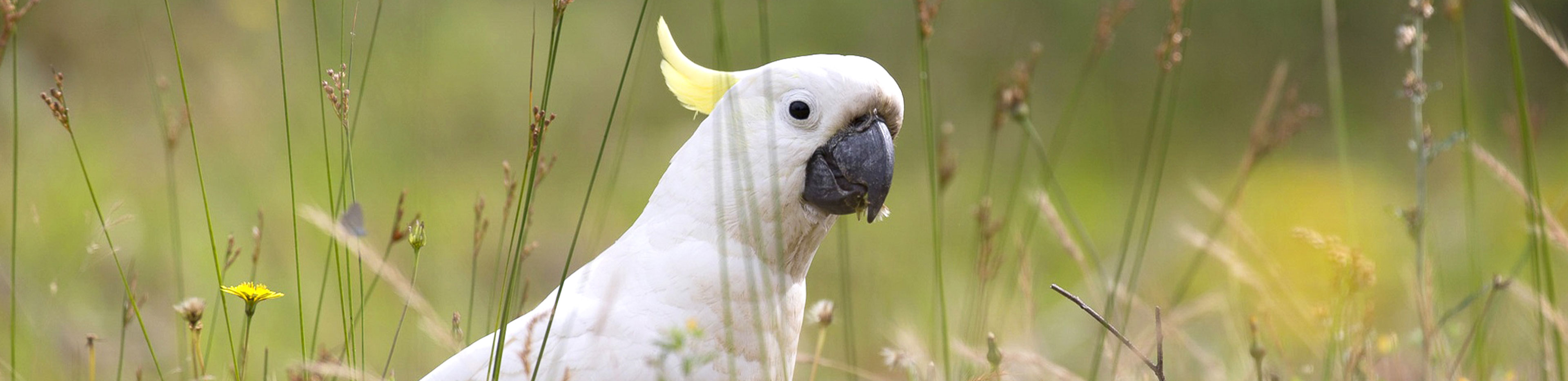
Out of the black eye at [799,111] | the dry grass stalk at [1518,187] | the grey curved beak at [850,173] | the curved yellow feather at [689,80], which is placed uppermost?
the curved yellow feather at [689,80]

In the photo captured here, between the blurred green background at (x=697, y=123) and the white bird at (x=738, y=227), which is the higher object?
the blurred green background at (x=697, y=123)

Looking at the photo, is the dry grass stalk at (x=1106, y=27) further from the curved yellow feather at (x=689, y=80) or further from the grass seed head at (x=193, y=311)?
the grass seed head at (x=193, y=311)

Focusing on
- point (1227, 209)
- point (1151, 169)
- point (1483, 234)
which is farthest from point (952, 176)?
point (1151, 169)

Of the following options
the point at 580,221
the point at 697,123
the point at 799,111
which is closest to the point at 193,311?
the point at 580,221

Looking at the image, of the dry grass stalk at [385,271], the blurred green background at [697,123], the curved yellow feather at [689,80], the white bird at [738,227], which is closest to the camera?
the dry grass stalk at [385,271]

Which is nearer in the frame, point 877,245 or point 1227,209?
point 1227,209

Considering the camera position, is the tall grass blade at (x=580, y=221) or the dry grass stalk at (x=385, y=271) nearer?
the tall grass blade at (x=580, y=221)

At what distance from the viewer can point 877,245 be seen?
19.5 feet

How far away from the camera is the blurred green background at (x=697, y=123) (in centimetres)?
418

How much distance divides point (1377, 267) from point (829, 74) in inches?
185

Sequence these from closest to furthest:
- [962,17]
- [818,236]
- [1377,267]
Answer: [818,236], [1377,267], [962,17]

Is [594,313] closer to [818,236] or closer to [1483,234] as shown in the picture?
[818,236]

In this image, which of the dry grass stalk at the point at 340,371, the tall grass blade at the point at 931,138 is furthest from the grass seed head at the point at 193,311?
the tall grass blade at the point at 931,138

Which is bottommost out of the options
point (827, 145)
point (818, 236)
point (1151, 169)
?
point (818, 236)
